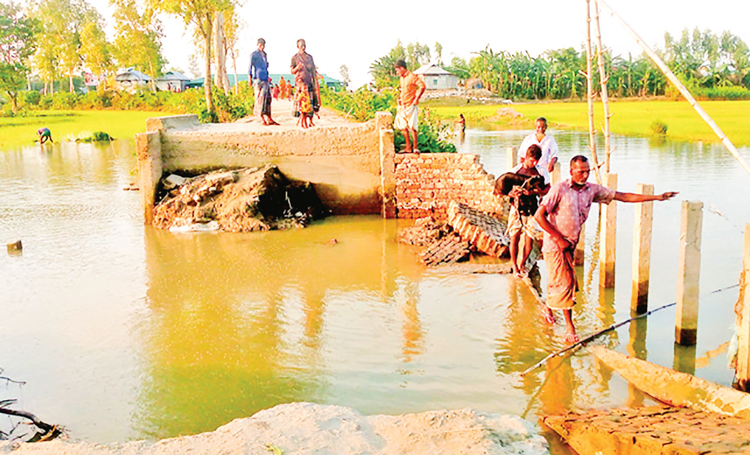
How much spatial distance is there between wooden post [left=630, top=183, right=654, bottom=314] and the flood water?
235 mm

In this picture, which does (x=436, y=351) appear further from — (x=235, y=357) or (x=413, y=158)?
(x=413, y=158)

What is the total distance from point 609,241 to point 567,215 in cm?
178

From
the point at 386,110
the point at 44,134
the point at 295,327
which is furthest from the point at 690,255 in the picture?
the point at 44,134

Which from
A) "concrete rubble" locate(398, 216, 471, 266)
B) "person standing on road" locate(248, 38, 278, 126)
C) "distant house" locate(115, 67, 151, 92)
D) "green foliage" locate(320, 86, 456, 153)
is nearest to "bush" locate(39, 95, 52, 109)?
"distant house" locate(115, 67, 151, 92)

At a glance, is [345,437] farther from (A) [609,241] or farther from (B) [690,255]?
(A) [609,241]

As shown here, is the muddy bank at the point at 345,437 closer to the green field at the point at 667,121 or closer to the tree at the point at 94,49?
the green field at the point at 667,121

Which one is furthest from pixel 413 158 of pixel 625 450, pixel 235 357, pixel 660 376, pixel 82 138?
pixel 82 138

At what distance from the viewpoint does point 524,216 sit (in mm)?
8047

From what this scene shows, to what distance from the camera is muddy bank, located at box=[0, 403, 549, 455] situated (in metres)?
4.19

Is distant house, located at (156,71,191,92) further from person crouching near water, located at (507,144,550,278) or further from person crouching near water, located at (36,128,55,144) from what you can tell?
person crouching near water, located at (507,144,550,278)

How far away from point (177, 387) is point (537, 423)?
2.78m

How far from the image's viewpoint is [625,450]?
13.3 feet

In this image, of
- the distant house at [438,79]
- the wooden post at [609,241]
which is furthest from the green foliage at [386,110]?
the distant house at [438,79]

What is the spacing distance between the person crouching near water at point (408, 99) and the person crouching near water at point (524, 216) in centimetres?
344
